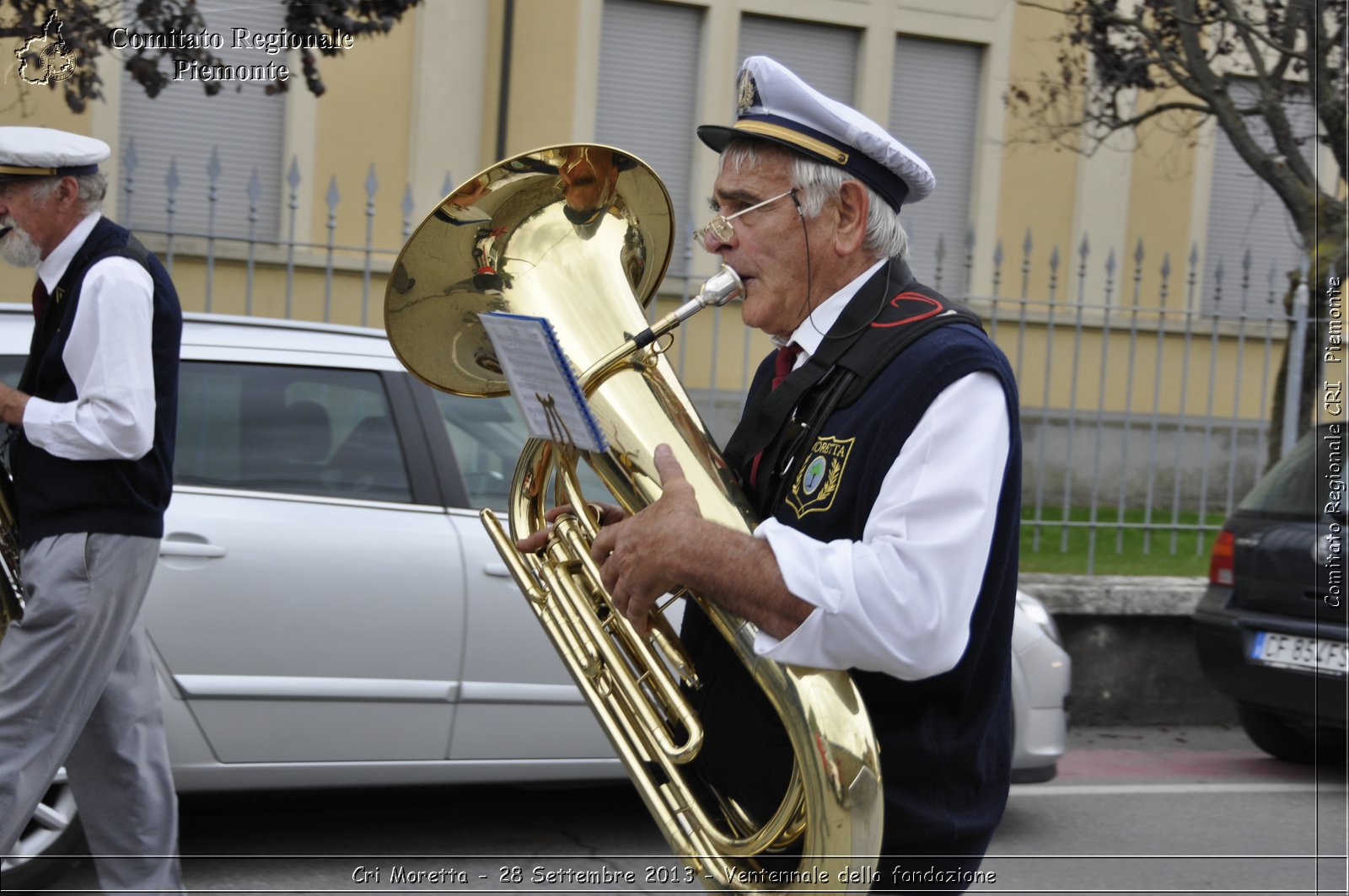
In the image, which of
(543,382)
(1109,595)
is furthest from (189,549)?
(1109,595)

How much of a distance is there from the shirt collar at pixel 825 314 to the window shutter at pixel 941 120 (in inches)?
420

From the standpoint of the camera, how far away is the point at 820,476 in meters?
1.78

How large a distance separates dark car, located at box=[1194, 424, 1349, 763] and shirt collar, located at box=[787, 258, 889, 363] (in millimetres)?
4197

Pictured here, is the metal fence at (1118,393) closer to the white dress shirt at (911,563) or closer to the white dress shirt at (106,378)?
the white dress shirt at (106,378)

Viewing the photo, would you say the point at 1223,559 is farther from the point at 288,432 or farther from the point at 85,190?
the point at 85,190

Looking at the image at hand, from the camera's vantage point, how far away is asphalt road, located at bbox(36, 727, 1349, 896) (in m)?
4.18

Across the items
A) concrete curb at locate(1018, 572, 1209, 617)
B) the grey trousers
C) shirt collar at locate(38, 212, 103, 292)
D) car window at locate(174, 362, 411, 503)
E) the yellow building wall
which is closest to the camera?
the grey trousers

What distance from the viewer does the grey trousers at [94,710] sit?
3111mm

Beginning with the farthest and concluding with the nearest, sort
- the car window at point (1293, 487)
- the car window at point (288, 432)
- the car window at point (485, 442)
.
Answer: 1. the car window at point (1293, 487)
2. the car window at point (485, 442)
3. the car window at point (288, 432)

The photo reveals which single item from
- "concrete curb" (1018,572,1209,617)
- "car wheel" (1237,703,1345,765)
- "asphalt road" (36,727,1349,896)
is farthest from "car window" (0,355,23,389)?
"car wheel" (1237,703,1345,765)

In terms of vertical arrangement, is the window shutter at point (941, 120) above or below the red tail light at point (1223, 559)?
above

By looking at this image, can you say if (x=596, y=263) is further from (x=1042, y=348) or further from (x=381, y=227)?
(x=381, y=227)

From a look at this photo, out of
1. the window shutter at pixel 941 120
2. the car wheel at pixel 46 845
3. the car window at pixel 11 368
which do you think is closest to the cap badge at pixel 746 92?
the car window at pixel 11 368

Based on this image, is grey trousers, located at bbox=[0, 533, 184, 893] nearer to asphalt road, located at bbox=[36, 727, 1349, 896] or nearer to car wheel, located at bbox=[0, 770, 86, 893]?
car wheel, located at bbox=[0, 770, 86, 893]
